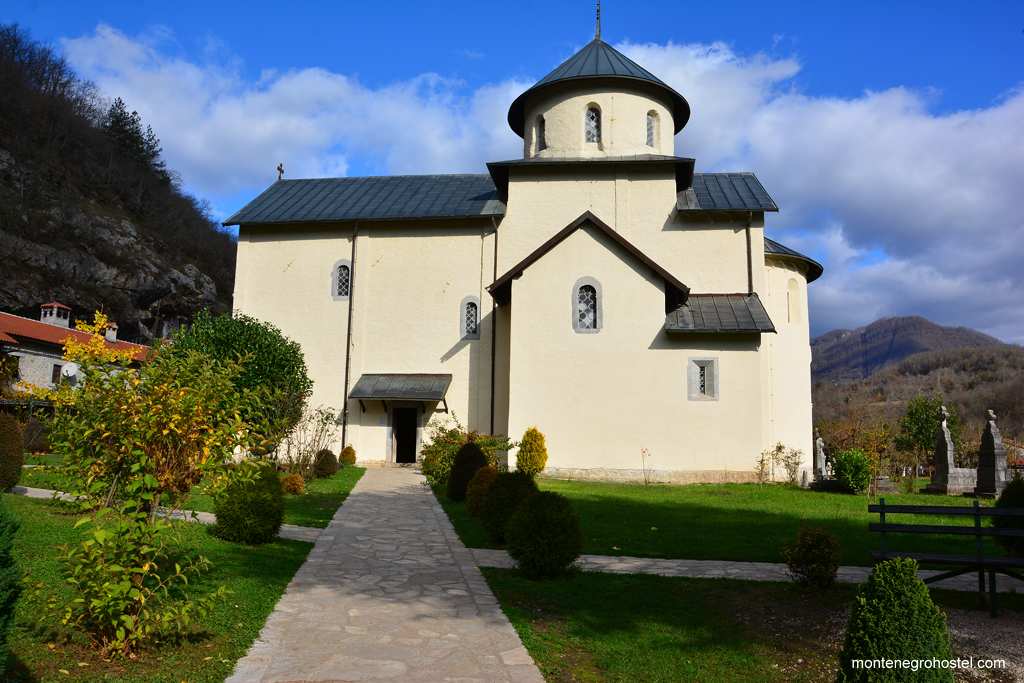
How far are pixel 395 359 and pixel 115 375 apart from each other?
17.9 metres

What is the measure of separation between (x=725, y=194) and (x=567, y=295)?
285 inches

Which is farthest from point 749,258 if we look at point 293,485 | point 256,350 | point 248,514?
point 248,514

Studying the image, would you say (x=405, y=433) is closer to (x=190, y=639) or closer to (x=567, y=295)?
(x=567, y=295)

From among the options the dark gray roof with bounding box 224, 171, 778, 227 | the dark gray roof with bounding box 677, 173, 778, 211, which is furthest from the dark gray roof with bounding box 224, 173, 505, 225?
the dark gray roof with bounding box 677, 173, 778, 211

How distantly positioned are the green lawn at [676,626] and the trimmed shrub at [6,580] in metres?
3.21

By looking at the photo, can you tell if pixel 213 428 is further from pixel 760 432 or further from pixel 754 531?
pixel 760 432

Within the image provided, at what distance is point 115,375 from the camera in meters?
5.68

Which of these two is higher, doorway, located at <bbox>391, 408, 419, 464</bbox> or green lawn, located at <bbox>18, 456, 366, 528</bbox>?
doorway, located at <bbox>391, 408, 419, 464</bbox>

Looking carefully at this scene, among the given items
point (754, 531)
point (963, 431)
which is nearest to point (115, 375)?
point (754, 531)

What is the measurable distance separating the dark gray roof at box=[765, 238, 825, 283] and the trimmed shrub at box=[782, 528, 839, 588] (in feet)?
55.3

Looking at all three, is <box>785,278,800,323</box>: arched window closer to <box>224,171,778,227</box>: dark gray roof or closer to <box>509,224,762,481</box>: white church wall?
<box>224,171,778,227</box>: dark gray roof

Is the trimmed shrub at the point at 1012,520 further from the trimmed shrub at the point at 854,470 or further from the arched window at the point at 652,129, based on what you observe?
the arched window at the point at 652,129

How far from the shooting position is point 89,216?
1684 inches

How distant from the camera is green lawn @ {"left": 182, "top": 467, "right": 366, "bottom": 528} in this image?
37.1 feet
